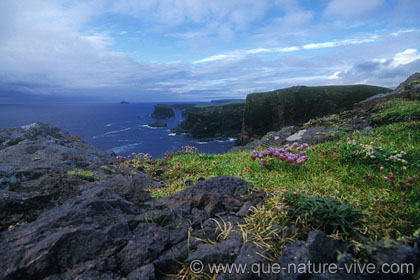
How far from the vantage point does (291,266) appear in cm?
209

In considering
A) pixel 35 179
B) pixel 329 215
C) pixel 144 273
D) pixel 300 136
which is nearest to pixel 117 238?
pixel 144 273

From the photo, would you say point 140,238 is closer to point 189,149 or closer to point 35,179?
point 35,179

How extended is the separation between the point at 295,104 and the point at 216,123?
70.8 meters

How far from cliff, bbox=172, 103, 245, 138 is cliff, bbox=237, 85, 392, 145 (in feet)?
185

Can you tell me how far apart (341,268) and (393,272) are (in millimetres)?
394

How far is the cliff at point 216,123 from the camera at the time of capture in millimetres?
104750

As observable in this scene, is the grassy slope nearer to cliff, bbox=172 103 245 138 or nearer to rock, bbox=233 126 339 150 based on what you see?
rock, bbox=233 126 339 150

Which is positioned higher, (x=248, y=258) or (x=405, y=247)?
(x=405, y=247)

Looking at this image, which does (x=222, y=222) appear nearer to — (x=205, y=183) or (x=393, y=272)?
(x=205, y=183)

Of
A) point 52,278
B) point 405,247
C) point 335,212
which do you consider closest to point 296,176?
point 335,212

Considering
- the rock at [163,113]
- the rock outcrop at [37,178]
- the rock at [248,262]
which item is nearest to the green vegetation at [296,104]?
the rock outcrop at [37,178]

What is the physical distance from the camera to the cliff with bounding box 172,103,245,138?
104750 mm

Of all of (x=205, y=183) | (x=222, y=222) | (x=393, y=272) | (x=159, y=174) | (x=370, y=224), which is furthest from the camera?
(x=159, y=174)

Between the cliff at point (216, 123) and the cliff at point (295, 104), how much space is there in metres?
56.5
